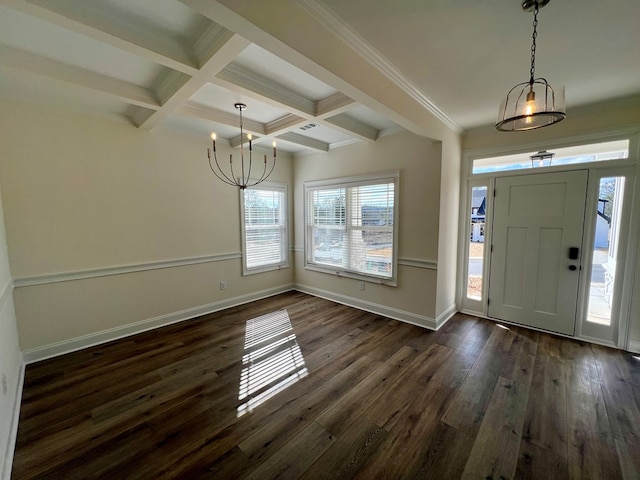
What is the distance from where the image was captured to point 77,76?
2.08 metres

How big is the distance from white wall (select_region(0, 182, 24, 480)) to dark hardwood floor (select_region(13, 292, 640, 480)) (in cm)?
8

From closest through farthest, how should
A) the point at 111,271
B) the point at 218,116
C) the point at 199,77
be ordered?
the point at 199,77
the point at 218,116
the point at 111,271

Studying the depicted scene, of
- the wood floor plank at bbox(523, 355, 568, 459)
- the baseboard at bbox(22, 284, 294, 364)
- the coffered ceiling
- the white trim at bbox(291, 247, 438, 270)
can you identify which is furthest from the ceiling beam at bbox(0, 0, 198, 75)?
the wood floor plank at bbox(523, 355, 568, 459)

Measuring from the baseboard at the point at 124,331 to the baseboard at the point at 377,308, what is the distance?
45.0 inches

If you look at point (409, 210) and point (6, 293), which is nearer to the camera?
point (6, 293)

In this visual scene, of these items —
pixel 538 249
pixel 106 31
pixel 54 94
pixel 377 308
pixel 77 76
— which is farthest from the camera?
pixel 377 308

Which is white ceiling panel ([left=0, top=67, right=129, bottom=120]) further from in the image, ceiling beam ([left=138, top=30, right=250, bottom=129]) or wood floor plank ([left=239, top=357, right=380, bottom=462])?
wood floor plank ([left=239, top=357, right=380, bottom=462])

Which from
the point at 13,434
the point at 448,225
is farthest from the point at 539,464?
the point at 13,434

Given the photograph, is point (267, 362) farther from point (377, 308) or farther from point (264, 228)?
point (264, 228)

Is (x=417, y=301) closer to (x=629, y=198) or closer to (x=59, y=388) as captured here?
(x=629, y=198)

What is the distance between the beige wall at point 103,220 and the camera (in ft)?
8.44

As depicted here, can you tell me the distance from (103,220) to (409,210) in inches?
146

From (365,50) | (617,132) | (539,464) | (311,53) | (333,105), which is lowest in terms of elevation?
(539,464)

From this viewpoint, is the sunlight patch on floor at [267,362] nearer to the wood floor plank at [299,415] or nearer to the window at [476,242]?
the wood floor plank at [299,415]
